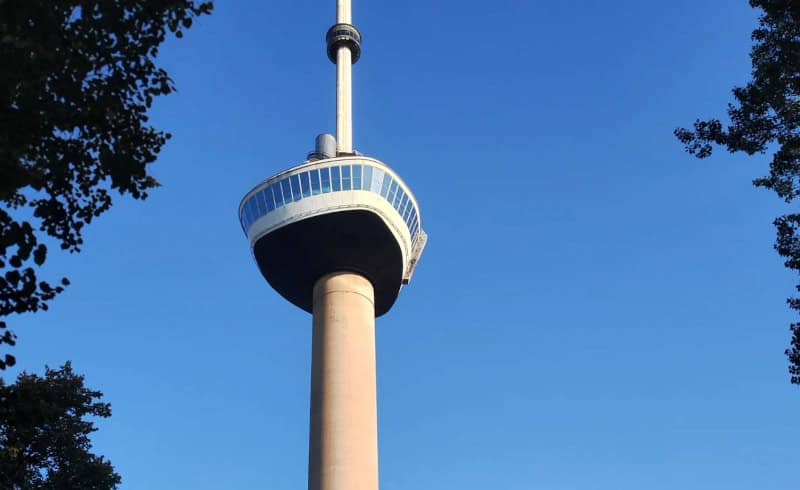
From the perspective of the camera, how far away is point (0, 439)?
103ft

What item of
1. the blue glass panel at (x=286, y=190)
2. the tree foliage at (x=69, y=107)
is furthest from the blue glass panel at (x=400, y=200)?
the tree foliage at (x=69, y=107)

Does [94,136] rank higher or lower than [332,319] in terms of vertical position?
lower

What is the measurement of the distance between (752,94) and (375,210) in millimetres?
39488

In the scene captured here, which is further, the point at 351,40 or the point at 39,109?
the point at 351,40

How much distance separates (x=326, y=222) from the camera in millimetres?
59656

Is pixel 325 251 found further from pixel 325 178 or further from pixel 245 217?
pixel 245 217

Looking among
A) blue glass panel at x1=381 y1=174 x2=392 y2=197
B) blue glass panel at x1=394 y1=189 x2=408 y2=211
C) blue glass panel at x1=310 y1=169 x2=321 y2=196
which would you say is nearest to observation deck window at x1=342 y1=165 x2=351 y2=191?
blue glass panel at x1=310 y1=169 x2=321 y2=196

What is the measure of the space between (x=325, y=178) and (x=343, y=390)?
1575 cm

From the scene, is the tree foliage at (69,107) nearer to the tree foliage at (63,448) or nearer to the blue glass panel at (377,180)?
the tree foliage at (63,448)

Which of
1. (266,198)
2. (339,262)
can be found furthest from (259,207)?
(339,262)

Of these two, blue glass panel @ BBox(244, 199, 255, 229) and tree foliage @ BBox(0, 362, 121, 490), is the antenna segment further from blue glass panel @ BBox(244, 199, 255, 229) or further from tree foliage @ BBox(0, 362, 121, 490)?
tree foliage @ BBox(0, 362, 121, 490)

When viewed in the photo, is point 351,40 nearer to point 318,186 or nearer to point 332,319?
point 318,186

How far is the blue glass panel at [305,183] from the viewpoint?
198 feet

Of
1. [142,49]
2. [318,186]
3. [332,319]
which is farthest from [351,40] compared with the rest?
[142,49]
